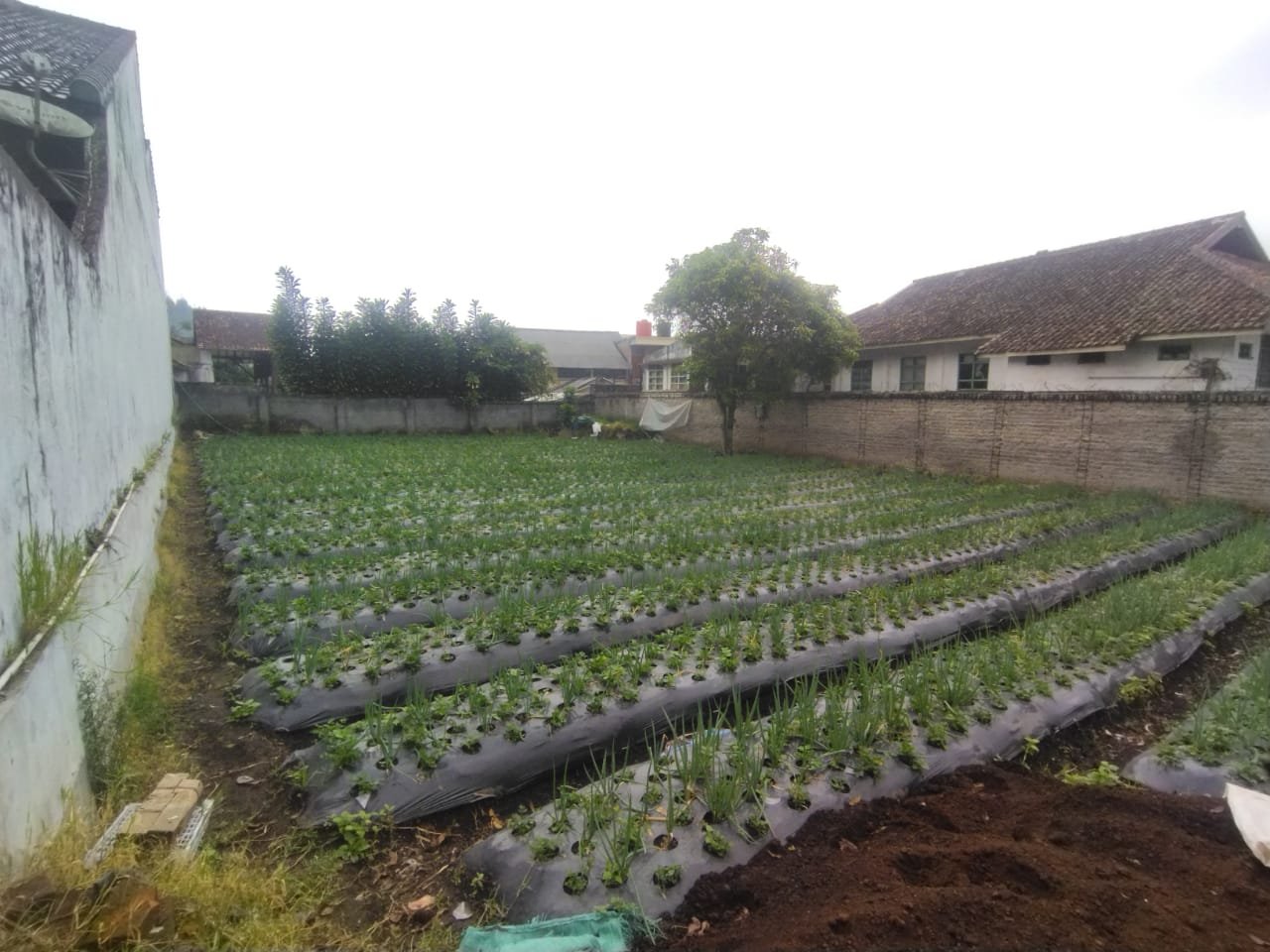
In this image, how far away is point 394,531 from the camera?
6.80 m

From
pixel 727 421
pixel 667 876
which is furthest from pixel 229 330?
pixel 667 876

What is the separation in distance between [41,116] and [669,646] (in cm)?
640

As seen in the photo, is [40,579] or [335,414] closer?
[40,579]

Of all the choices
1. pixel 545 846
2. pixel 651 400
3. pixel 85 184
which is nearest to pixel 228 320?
pixel 651 400

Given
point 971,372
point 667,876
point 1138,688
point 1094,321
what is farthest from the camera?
point 971,372

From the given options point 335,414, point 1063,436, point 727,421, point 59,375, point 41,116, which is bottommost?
point 1063,436

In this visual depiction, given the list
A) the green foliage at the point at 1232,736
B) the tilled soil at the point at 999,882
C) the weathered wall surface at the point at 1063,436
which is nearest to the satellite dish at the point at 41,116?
the tilled soil at the point at 999,882

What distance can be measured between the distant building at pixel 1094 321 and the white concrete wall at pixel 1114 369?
21mm

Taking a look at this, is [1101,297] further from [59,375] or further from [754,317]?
[59,375]

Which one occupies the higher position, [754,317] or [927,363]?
[754,317]

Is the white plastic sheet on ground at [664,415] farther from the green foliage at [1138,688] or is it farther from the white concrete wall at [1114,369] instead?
the green foliage at [1138,688]

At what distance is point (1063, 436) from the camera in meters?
11.3

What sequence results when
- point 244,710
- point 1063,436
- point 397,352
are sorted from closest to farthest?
1. point 244,710
2. point 1063,436
3. point 397,352

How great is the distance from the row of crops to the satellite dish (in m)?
3.78
